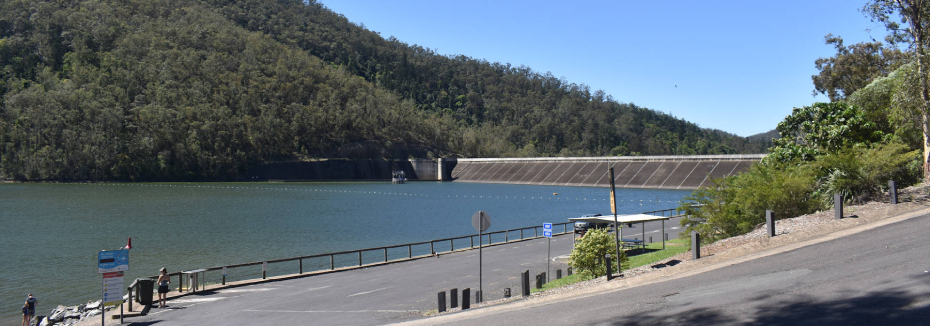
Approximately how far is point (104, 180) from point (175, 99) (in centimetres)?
2685

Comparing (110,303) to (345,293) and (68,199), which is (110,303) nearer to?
(345,293)

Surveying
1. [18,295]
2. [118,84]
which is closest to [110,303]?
[18,295]

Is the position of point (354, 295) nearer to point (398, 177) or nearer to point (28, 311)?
point (28, 311)

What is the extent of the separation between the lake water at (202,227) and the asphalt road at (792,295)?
20481mm

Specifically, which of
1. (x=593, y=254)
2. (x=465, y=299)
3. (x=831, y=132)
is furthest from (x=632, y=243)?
(x=465, y=299)

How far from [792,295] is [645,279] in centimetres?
439

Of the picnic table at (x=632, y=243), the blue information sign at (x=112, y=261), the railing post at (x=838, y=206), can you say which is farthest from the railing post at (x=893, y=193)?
the blue information sign at (x=112, y=261)

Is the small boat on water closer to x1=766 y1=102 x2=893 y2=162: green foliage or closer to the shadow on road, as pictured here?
x1=766 y1=102 x2=893 y2=162: green foliage

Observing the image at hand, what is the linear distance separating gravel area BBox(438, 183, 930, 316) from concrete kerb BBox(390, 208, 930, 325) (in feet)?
0.12

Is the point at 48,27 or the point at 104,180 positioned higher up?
the point at 48,27

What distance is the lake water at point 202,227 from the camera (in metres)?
28.7

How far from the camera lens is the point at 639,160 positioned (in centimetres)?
10969

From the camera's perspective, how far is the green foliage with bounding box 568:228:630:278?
1930 centimetres

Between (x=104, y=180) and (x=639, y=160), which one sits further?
(x=104, y=180)
